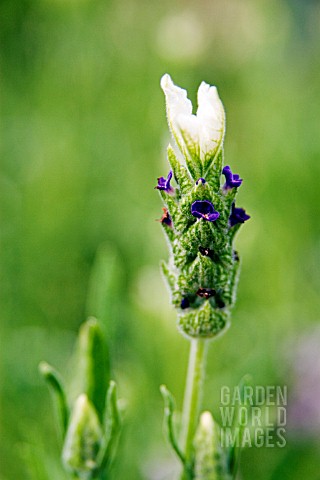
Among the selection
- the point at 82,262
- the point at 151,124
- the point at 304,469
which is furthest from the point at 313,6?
the point at 304,469

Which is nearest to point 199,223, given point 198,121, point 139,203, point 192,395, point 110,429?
point 198,121

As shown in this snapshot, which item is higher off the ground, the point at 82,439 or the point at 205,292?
the point at 205,292

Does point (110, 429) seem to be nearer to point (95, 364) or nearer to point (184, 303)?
point (95, 364)

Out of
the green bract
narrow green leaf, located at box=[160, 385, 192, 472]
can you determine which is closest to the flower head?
the green bract

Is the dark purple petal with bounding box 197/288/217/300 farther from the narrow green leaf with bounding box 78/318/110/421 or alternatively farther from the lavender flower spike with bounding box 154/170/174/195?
the narrow green leaf with bounding box 78/318/110/421

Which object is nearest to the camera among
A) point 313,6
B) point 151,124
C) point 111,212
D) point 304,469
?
point 304,469

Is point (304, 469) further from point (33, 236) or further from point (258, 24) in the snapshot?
point (258, 24)
